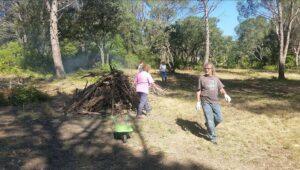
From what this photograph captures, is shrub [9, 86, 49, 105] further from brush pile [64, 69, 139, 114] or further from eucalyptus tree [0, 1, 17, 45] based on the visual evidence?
eucalyptus tree [0, 1, 17, 45]

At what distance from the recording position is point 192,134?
988cm

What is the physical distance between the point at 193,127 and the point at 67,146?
12.5 feet

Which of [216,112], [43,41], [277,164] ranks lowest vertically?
[277,164]

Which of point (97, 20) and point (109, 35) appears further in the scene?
point (109, 35)

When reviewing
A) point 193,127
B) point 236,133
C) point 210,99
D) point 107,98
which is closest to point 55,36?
point 107,98

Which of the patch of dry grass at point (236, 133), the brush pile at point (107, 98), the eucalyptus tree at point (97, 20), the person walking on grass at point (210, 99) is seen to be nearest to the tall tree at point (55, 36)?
the eucalyptus tree at point (97, 20)

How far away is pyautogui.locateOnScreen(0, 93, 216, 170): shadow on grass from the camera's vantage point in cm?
719

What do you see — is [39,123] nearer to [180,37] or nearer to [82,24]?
[82,24]

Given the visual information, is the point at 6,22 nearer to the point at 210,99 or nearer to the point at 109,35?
the point at 109,35

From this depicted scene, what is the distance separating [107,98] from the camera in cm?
1234

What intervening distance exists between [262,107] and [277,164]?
6441 millimetres

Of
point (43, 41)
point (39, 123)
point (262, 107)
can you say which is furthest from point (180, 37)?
point (39, 123)

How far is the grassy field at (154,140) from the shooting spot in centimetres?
743

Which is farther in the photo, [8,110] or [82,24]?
[82,24]
